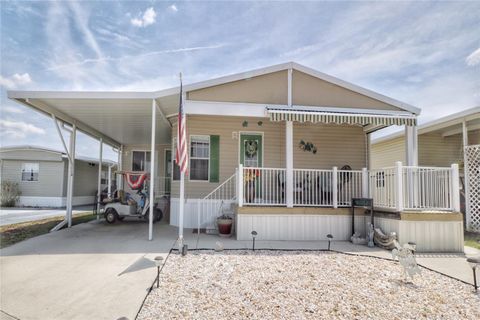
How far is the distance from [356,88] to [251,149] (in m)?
3.80

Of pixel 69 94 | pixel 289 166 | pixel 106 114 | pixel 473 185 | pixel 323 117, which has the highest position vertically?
pixel 69 94

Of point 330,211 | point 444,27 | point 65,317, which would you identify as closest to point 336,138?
point 330,211

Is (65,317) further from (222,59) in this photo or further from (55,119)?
(222,59)

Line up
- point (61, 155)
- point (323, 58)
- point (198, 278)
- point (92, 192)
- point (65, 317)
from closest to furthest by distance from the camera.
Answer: point (65, 317)
point (198, 278)
point (323, 58)
point (61, 155)
point (92, 192)

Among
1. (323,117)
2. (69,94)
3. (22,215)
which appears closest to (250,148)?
(323,117)

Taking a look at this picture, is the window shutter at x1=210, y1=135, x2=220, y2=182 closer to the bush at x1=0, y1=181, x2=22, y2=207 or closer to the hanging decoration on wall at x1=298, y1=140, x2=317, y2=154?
the hanging decoration on wall at x1=298, y1=140, x2=317, y2=154

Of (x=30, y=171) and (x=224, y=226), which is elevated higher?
(x=30, y=171)

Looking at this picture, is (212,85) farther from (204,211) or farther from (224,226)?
(224,226)

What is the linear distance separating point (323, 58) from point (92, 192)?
17.6 m

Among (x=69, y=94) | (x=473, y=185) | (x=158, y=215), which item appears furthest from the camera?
(x=158, y=215)

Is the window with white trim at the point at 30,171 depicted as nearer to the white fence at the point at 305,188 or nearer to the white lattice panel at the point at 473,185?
the white fence at the point at 305,188

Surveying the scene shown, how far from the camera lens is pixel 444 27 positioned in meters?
8.87

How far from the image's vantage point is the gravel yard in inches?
129

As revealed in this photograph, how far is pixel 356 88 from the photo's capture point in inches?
344
